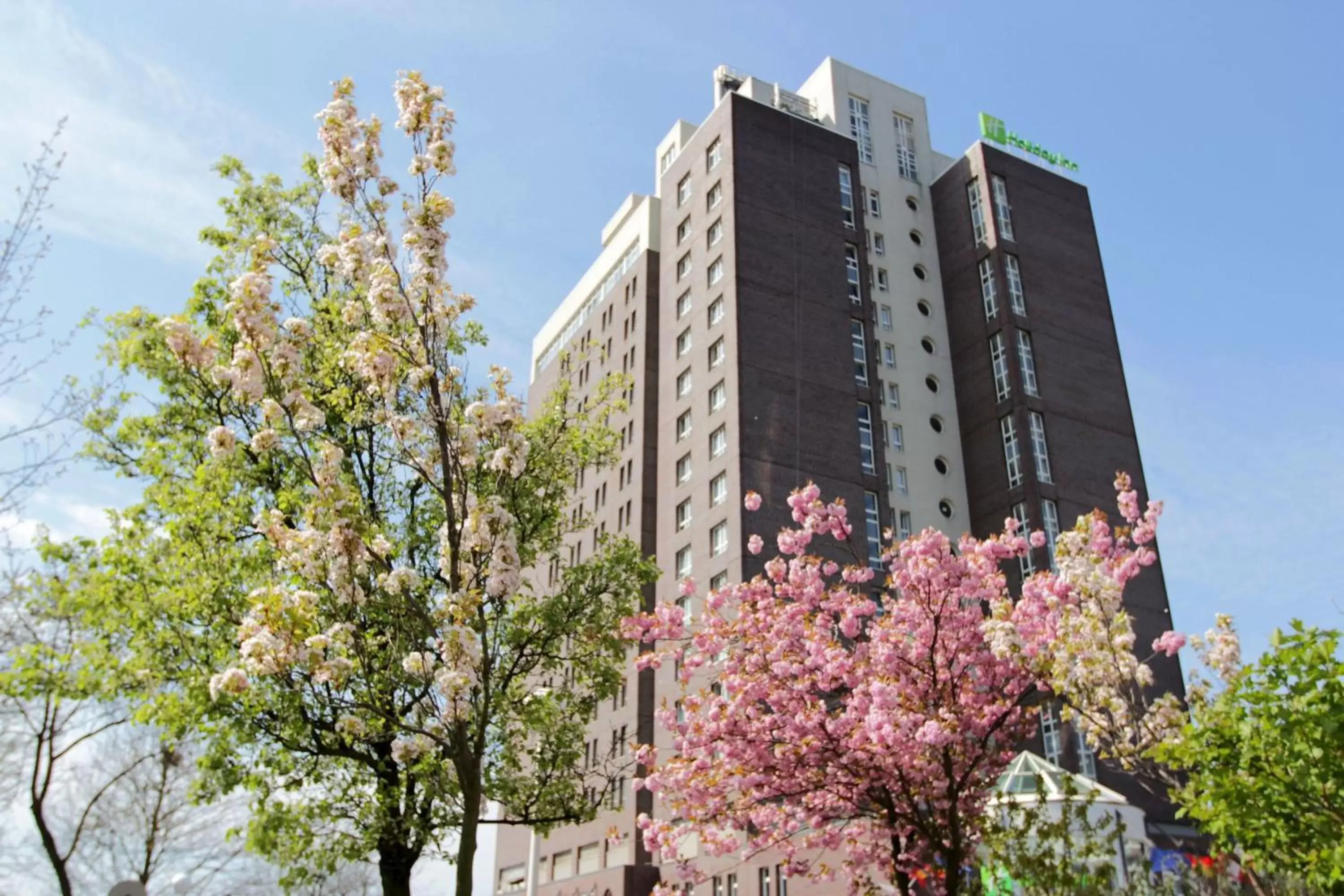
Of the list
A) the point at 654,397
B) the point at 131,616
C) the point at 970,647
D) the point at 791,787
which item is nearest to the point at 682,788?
the point at 791,787

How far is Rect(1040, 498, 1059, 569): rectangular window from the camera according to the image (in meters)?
51.0

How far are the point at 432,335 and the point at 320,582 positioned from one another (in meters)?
2.60

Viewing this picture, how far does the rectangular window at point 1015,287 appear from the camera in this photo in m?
57.7

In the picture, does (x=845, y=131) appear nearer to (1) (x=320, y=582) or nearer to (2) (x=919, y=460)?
(2) (x=919, y=460)

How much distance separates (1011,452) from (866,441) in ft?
24.0

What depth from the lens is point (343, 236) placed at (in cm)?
1078

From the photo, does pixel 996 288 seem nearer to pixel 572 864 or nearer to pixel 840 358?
pixel 840 358

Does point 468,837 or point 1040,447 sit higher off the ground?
point 1040,447

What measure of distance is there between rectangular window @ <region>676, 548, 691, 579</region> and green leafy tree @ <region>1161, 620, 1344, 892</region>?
38.0m

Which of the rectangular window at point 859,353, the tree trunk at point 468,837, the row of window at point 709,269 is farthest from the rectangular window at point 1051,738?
the tree trunk at point 468,837

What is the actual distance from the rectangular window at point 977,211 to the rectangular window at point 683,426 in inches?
738

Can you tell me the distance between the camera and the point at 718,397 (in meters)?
52.9

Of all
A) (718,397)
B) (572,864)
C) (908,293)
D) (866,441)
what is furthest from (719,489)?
(572,864)

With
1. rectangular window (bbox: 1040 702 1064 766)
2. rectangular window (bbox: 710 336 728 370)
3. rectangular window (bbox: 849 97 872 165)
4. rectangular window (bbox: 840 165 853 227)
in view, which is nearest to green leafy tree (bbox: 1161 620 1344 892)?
rectangular window (bbox: 1040 702 1064 766)
